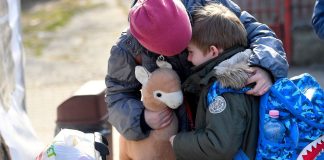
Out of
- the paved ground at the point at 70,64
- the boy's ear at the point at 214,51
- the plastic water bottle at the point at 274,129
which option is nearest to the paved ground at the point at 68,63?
the paved ground at the point at 70,64

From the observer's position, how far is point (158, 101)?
129 inches

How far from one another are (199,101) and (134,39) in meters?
0.43

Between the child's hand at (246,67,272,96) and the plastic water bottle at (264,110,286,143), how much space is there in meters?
0.11

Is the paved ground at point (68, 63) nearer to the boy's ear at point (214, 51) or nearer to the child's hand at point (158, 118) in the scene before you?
the child's hand at point (158, 118)

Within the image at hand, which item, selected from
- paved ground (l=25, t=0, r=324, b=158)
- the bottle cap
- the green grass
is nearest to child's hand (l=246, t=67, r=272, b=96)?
the bottle cap

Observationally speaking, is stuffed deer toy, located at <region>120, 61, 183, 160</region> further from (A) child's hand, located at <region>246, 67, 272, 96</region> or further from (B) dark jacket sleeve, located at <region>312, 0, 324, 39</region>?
(B) dark jacket sleeve, located at <region>312, 0, 324, 39</region>

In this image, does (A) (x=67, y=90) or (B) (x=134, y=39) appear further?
(A) (x=67, y=90)

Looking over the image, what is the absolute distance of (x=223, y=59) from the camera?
3.11m

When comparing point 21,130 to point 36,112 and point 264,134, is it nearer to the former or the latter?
point 264,134

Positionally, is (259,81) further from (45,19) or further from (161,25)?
(45,19)

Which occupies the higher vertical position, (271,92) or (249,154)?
(271,92)

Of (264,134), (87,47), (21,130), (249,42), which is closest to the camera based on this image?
(264,134)

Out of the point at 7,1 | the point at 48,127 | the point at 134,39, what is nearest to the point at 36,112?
the point at 48,127

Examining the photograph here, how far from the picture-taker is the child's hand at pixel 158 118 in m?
3.32
